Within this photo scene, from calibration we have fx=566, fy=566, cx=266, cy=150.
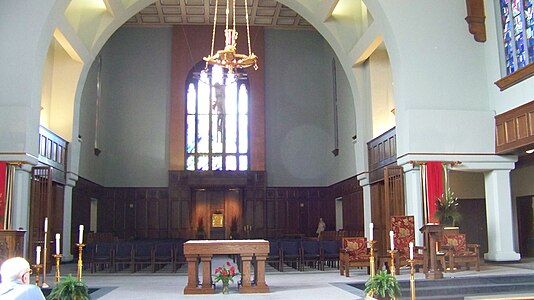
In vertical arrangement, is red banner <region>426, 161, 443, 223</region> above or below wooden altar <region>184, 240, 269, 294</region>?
above

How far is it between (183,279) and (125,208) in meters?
9.85

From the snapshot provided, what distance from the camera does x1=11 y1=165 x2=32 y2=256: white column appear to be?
11.9 m

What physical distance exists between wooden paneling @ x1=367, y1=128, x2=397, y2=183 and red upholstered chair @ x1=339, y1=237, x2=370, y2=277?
9.86 feet

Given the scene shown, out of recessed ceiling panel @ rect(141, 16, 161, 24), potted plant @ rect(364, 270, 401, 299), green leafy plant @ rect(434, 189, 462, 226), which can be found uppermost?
recessed ceiling panel @ rect(141, 16, 161, 24)

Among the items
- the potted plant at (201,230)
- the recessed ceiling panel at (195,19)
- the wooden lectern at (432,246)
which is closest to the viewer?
the wooden lectern at (432,246)

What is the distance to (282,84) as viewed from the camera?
72.5 feet

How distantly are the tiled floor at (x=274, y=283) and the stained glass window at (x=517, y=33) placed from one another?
Answer: 4327 mm

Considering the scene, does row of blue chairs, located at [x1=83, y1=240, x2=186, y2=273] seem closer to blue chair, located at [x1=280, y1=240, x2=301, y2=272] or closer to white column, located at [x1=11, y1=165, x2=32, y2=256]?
white column, located at [x1=11, y1=165, x2=32, y2=256]

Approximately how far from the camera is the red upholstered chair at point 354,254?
11.4 metres

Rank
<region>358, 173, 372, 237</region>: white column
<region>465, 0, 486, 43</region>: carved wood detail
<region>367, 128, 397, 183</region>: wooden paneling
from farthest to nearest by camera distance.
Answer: <region>358, 173, 372, 237</region>: white column < <region>367, 128, 397, 183</region>: wooden paneling < <region>465, 0, 486, 43</region>: carved wood detail

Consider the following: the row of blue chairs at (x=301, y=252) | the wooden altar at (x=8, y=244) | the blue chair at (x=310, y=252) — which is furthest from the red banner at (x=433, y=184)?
the wooden altar at (x=8, y=244)

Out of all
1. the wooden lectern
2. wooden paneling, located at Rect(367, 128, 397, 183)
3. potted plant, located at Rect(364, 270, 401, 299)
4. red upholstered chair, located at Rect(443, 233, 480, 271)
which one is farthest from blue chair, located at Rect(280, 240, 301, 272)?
potted plant, located at Rect(364, 270, 401, 299)

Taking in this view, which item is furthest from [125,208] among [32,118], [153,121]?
[32,118]

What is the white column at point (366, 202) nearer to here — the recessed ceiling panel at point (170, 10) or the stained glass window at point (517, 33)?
the stained glass window at point (517, 33)
